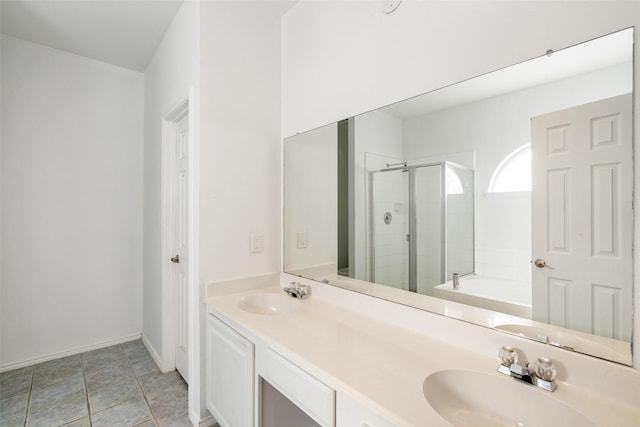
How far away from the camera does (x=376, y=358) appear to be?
1.07 metres

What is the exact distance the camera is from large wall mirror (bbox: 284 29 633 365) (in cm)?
85

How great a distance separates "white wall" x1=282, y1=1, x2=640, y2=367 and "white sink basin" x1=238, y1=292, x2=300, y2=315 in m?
1.08

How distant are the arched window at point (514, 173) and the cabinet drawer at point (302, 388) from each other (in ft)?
3.03

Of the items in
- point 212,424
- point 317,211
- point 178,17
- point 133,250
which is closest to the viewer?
point 212,424

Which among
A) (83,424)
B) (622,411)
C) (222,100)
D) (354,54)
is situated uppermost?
(354,54)

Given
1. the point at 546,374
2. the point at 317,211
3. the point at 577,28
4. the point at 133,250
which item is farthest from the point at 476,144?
the point at 133,250

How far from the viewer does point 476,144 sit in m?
1.16

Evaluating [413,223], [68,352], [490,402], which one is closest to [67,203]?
[68,352]

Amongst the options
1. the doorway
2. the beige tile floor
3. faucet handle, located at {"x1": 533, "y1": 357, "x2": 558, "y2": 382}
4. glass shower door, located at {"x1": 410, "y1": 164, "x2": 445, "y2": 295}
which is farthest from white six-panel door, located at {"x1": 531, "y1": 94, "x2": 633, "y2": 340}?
the doorway

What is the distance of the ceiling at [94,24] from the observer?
2000 mm

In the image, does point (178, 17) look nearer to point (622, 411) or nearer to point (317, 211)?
point (317, 211)

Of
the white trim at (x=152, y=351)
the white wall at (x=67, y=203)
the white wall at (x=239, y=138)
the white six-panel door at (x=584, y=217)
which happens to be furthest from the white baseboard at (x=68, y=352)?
the white six-panel door at (x=584, y=217)

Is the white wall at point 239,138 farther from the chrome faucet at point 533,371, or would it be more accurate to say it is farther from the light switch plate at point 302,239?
the chrome faucet at point 533,371

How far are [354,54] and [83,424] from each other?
2667mm
